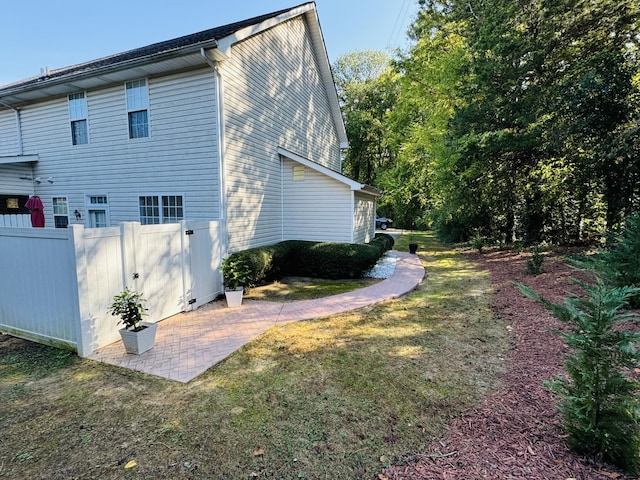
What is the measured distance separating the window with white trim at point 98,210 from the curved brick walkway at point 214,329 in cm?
547

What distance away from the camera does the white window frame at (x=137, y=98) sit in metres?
8.53

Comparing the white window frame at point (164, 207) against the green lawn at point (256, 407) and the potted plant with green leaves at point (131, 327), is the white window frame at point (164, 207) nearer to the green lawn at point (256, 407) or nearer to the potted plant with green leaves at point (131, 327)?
the potted plant with green leaves at point (131, 327)

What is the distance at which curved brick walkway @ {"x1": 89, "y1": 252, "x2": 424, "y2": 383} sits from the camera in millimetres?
4426

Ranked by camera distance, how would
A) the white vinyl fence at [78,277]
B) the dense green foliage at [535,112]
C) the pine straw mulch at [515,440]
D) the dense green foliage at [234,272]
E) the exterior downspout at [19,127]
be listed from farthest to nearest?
the exterior downspout at [19,127], the dense green foliage at [535,112], the dense green foliage at [234,272], the white vinyl fence at [78,277], the pine straw mulch at [515,440]

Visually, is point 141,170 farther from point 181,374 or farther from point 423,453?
point 423,453

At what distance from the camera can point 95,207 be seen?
32.7 feet

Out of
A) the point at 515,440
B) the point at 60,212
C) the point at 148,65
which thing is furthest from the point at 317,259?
the point at 60,212

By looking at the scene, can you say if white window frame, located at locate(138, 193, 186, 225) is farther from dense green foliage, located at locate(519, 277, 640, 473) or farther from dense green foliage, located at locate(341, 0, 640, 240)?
dense green foliage, located at locate(341, 0, 640, 240)

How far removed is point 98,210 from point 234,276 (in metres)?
6.20

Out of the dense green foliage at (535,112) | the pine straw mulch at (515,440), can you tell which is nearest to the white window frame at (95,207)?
the pine straw mulch at (515,440)

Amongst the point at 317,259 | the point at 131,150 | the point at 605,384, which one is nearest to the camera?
the point at 605,384

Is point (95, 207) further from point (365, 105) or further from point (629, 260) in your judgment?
point (365, 105)

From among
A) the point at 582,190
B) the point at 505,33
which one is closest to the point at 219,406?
the point at 505,33

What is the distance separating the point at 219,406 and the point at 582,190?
1406 cm
